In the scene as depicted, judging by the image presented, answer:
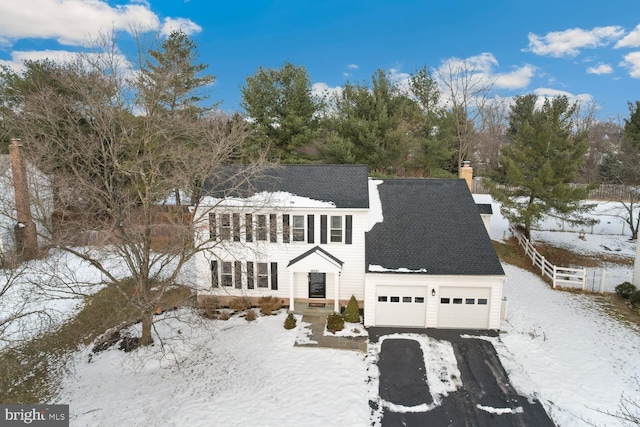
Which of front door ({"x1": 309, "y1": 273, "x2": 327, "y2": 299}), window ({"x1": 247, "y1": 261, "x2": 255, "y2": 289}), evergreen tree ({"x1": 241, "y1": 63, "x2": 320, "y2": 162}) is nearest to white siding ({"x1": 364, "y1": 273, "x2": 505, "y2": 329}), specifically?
front door ({"x1": 309, "y1": 273, "x2": 327, "y2": 299})

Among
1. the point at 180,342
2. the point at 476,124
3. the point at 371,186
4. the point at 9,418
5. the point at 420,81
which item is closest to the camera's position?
the point at 9,418

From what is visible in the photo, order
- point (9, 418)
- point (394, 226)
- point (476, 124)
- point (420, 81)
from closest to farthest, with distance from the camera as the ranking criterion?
1. point (9, 418)
2. point (394, 226)
3. point (420, 81)
4. point (476, 124)

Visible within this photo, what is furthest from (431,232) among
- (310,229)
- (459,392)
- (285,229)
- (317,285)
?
(459,392)

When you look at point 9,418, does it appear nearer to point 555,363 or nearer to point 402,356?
point 402,356

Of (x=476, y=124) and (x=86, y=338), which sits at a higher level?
(x=476, y=124)

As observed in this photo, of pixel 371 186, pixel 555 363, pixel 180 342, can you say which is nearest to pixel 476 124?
pixel 371 186

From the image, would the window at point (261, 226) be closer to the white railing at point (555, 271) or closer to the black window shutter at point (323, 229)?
the black window shutter at point (323, 229)

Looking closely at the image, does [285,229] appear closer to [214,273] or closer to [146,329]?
[214,273]
